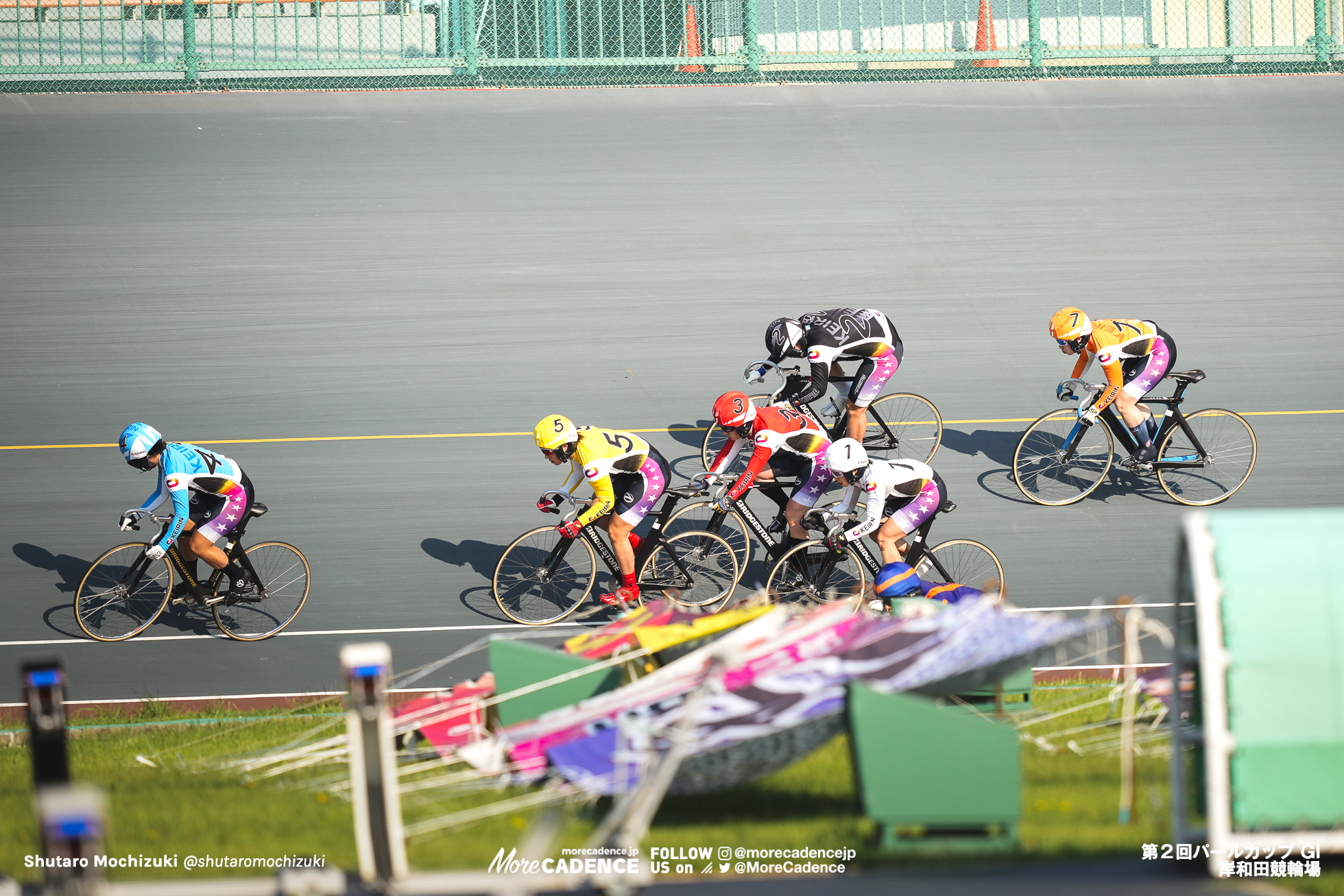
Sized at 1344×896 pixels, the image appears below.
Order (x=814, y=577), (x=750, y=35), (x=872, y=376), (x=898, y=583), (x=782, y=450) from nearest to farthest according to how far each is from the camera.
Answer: (x=898, y=583) → (x=814, y=577) → (x=782, y=450) → (x=872, y=376) → (x=750, y=35)

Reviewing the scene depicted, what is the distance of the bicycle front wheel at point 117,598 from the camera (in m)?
10.4

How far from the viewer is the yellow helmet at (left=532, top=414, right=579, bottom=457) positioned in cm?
998

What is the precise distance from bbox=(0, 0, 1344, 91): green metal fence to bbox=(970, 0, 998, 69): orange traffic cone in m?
0.05

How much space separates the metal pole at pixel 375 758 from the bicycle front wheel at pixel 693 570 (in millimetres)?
6183

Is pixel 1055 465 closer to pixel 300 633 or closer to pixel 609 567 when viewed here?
pixel 609 567

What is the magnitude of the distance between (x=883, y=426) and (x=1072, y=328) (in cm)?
224

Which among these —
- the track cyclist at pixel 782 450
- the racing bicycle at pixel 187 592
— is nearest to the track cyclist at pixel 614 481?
the track cyclist at pixel 782 450

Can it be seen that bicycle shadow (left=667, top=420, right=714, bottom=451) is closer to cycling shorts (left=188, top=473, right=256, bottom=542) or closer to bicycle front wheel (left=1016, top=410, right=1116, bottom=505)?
bicycle front wheel (left=1016, top=410, right=1116, bottom=505)

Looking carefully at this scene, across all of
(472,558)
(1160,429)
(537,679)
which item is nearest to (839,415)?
(1160,429)

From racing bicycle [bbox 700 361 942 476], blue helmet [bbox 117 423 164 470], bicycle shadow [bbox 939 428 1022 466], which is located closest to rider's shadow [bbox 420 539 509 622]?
racing bicycle [bbox 700 361 942 476]

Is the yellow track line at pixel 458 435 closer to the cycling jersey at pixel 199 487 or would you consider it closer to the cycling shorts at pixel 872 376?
the cycling shorts at pixel 872 376

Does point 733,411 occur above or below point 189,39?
below

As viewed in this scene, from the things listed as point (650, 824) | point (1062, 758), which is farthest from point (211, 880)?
point (1062, 758)

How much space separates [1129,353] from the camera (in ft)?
38.6
